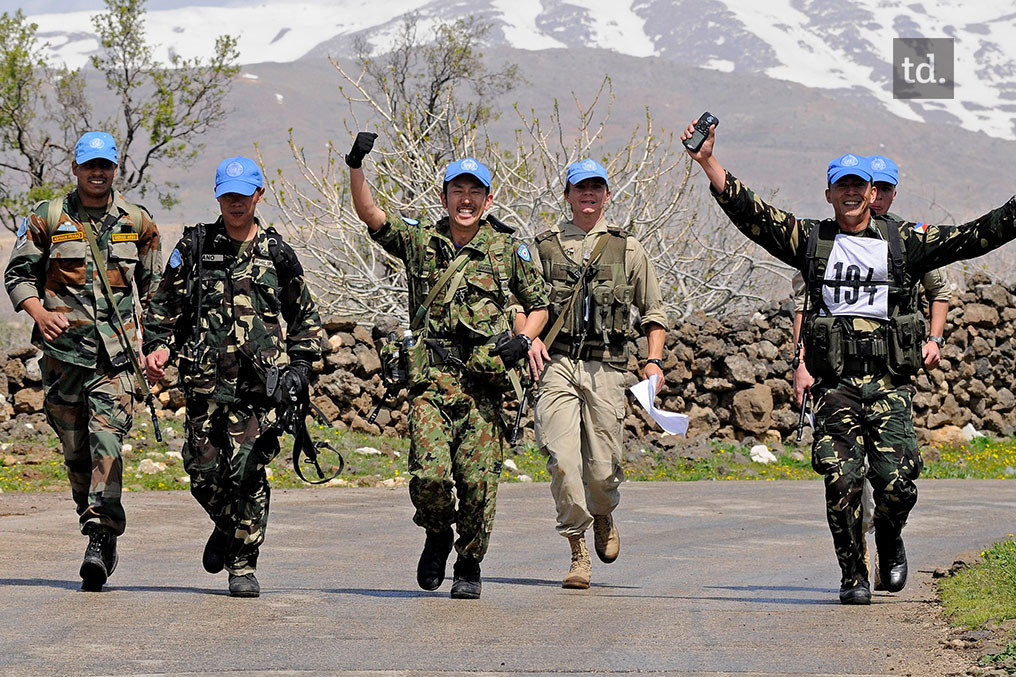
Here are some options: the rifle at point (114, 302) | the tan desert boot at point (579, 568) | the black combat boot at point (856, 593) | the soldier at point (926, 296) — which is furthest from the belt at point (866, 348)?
the rifle at point (114, 302)

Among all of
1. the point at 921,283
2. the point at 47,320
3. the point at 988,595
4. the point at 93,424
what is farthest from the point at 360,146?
the point at 988,595

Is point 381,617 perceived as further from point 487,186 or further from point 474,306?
point 487,186

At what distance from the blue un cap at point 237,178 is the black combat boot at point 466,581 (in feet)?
6.60

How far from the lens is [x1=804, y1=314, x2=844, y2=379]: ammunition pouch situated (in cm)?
783

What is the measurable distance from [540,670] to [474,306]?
232cm

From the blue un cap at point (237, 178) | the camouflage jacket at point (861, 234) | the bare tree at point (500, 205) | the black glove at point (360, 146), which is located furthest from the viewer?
the bare tree at point (500, 205)

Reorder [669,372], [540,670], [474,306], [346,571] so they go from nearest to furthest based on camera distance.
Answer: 1. [540,670]
2. [474,306]
3. [346,571]
4. [669,372]

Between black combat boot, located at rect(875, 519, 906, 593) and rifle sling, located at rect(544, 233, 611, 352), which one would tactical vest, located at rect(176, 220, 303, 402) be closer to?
rifle sling, located at rect(544, 233, 611, 352)

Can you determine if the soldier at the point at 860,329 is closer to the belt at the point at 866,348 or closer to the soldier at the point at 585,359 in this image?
the belt at the point at 866,348

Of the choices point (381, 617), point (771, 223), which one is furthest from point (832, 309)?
point (381, 617)

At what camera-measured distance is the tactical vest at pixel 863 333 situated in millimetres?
7820

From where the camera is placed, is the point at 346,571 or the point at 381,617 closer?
the point at 381,617

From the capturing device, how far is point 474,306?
305 inches

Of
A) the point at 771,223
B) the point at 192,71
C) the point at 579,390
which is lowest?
the point at 579,390
